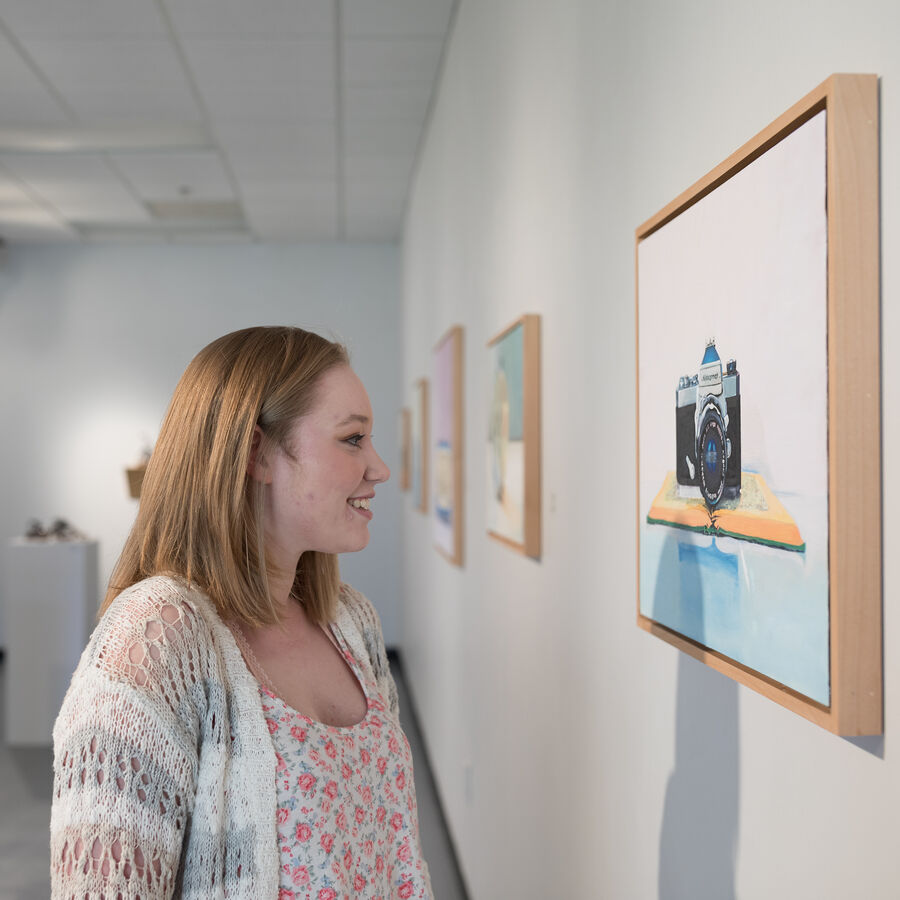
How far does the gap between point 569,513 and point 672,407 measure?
682mm

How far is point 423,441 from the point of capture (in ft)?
16.0

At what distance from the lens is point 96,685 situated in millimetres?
930

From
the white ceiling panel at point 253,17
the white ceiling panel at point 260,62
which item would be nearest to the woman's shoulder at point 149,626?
the white ceiling panel at point 253,17

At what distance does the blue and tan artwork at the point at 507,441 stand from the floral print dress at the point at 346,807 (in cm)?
86

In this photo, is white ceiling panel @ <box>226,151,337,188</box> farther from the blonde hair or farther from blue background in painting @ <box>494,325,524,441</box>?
the blonde hair

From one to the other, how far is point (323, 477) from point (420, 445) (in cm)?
382

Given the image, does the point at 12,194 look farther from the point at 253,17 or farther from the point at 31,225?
the point at 253,17

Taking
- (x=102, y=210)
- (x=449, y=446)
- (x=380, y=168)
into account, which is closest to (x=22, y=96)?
(x=380, y=168)

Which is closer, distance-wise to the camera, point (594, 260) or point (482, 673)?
point (594, 260)

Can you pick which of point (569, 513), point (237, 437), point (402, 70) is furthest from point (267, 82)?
point (237, 437)

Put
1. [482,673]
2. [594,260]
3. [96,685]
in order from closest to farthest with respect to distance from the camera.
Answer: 1. [96,685]
2. [594,260]
3. [482,673]

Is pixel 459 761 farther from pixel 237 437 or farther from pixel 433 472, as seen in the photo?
pixel 237 437

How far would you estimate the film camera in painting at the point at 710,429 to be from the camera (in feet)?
3.00

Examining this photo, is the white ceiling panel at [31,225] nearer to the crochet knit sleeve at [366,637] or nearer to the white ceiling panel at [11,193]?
the white ceiling panel at [11,193]
